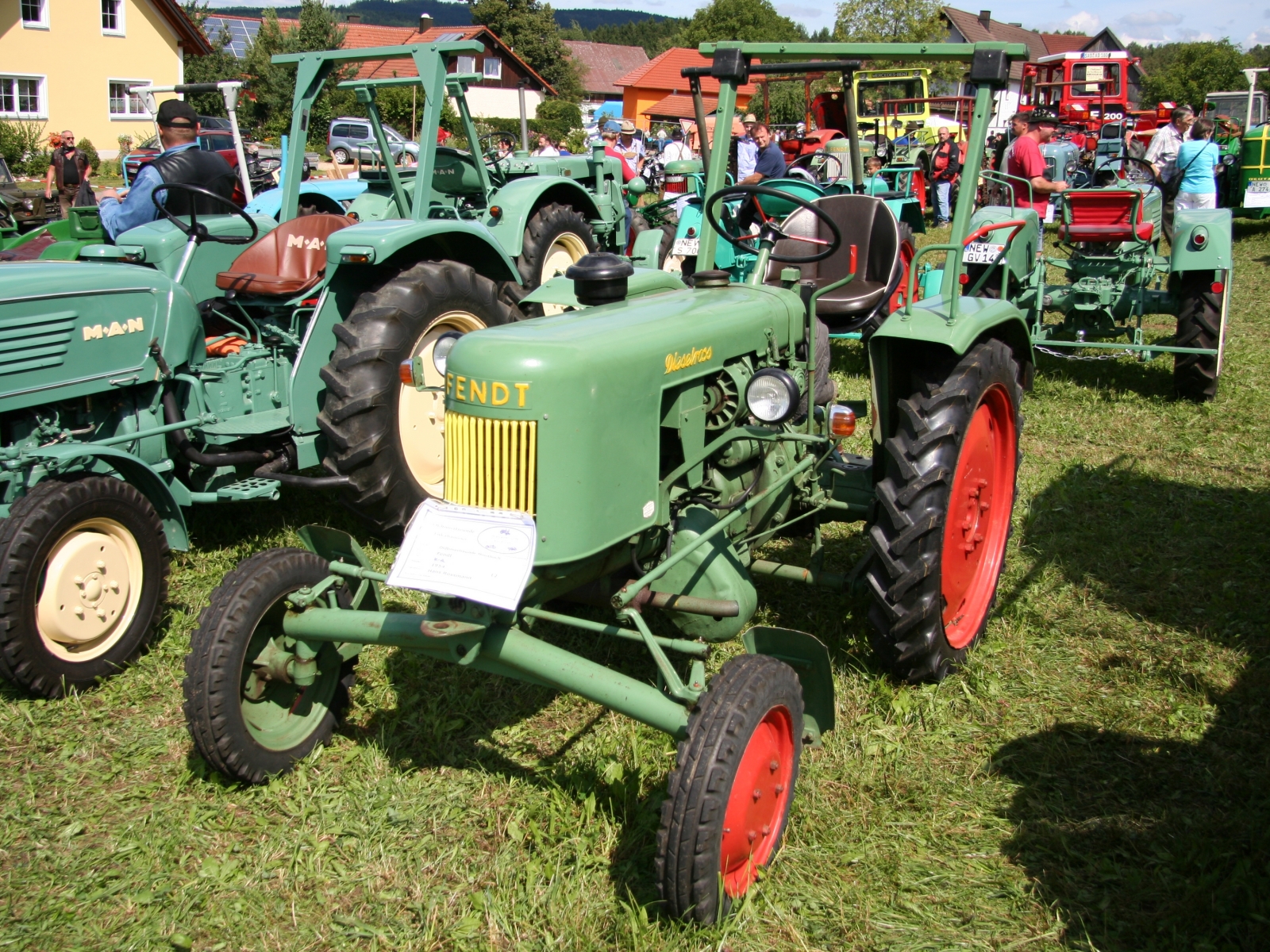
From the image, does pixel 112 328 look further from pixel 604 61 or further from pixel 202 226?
pixel 604 61

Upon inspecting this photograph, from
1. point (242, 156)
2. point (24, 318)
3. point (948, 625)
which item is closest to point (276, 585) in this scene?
point (24, 318)

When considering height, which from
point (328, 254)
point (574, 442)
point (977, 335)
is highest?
point (328, 254)

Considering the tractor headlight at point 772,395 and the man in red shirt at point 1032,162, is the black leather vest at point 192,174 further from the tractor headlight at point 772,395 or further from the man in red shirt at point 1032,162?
the man in red shirt at point 1032,162

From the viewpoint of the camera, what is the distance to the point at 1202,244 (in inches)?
239

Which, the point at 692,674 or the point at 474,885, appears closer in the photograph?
the point at 692,674

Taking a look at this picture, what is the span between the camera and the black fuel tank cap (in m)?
2.87

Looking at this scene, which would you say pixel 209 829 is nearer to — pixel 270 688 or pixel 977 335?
pixel 270 688

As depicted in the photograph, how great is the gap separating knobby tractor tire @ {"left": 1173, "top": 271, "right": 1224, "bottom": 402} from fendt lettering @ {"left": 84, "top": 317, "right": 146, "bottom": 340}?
5.78 m

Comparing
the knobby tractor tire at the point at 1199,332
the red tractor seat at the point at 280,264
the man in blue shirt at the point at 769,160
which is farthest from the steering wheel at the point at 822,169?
the red tractor seat at the point at 280,264

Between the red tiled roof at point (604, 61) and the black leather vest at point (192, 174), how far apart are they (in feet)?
227

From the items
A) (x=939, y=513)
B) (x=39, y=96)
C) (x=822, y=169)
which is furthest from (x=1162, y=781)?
(x=39, y=96)

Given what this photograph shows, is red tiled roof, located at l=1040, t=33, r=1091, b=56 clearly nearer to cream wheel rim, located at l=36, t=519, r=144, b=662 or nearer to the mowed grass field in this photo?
the mowed grass field

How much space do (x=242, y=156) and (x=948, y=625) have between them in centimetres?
626

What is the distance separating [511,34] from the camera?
51594 millimetres
